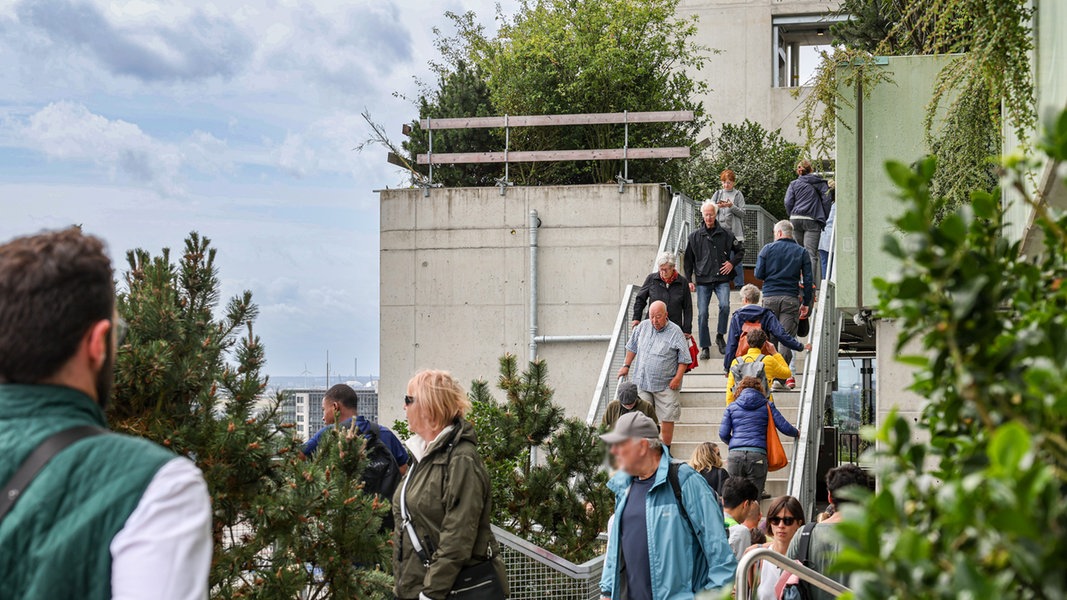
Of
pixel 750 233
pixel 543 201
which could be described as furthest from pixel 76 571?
pixel 750 233

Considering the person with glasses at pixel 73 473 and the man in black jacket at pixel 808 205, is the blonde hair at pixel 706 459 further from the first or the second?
the man in black jacket at pixel 808 205

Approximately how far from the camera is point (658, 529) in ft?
17.2

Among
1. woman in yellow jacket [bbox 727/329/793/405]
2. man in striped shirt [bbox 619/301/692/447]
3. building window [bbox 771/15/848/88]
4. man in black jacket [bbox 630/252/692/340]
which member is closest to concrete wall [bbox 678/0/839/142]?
building window [bbox 771/15/848/88]

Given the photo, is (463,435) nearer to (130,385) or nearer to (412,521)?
(412,521)

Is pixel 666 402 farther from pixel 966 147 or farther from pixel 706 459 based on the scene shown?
pixel 966 147

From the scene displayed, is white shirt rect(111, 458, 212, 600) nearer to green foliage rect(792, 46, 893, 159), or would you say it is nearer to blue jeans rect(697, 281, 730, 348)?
green foliage rect(792, 46, 893, 159)

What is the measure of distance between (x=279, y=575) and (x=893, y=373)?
5.52 metres

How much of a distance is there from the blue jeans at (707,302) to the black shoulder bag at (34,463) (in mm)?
11460

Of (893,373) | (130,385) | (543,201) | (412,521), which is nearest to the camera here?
(130,385)

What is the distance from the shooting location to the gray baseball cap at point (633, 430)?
535cm

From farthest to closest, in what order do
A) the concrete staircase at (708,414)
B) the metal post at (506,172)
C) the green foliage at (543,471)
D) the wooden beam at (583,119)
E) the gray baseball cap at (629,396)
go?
1. the wooden beam at (583,119)
2. the metal post at (506,172)
3. the concrete staircase at (708,414)
4. the gray baseball cap at (629,396)
5. the green foliage at (543,471)

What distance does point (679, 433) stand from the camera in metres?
12.1

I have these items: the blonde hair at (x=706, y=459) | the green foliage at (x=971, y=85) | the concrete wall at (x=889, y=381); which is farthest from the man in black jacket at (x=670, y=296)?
the blonde hair at (x=706, y=459)

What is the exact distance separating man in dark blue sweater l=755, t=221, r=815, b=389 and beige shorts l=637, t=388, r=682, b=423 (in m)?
1.84
